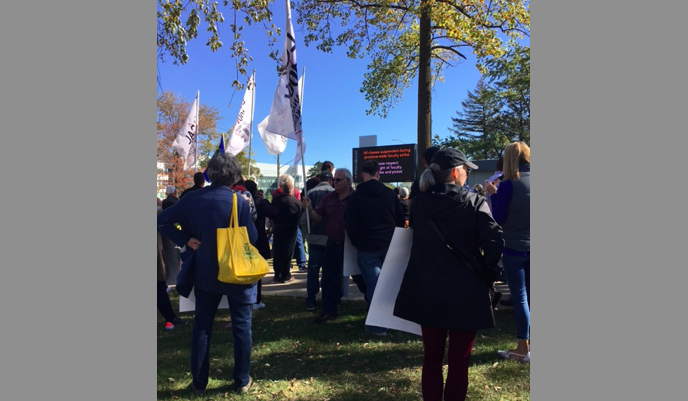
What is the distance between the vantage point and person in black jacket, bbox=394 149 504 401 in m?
2.89

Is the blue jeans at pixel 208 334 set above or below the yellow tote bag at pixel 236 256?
below

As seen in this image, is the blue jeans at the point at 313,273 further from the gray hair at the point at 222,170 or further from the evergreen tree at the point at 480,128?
the evergreen tree at the point at 480,128

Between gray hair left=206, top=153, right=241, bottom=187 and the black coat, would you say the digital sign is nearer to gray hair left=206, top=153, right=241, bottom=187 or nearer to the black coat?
gray hair left=206, top=153, right=241, bottom=187

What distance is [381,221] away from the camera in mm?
5324

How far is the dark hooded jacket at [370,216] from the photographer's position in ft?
17.4

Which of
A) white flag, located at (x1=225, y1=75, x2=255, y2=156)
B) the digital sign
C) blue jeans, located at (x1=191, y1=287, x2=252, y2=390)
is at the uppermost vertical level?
white flag, located at (x1=225, y1=75, x2=255, y2=156)

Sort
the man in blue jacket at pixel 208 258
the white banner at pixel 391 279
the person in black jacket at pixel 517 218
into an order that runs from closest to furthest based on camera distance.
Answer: the white banner at pixel 391 279, the man in blue jacket at pixel 208 258, the person in black jacket at pixel 517 218

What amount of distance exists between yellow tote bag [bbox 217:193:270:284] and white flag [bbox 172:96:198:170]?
11.0 m

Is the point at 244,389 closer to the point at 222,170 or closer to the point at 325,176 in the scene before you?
the point at 222,170

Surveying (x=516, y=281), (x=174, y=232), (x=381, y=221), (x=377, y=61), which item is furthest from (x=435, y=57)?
(x=174, y=232)

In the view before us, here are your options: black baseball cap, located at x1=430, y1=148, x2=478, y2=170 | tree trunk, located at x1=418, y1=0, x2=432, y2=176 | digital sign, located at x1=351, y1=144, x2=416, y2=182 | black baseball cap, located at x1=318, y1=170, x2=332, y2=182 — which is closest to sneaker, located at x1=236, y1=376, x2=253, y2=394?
black baseball cap, located at x1=430, y1=148, x2=478, y2=170

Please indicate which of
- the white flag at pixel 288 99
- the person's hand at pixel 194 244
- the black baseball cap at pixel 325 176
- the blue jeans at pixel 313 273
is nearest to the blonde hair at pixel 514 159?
the person's hand at pixel 194 244

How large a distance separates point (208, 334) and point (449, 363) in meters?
2.00

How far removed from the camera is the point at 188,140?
46.4 feet
